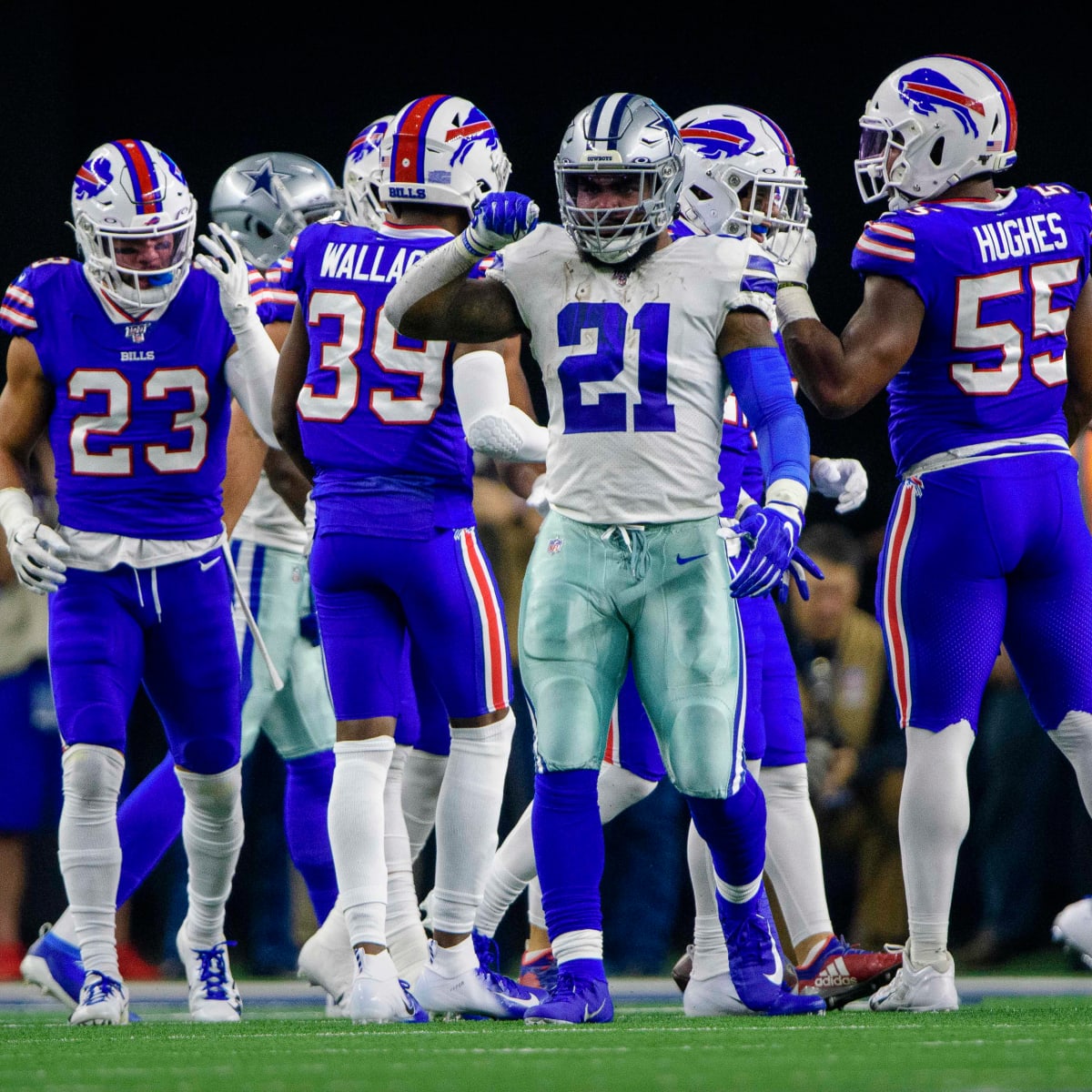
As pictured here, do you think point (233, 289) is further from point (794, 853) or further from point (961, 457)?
point (794, 853)

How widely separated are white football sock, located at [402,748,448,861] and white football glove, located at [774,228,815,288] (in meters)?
1.43

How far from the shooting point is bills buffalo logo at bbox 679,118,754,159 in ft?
15.8

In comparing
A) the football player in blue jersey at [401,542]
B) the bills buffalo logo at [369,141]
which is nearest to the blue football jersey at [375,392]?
the football player in blue jersey at [401,542]

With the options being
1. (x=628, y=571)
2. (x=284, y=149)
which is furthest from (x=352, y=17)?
Answer: (x=628, y=571)

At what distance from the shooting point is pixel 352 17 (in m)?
7.64

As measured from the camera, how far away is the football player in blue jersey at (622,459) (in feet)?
12.9

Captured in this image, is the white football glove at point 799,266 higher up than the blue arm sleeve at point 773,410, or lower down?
higher up

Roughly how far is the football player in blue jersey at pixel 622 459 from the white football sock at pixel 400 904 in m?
0.86

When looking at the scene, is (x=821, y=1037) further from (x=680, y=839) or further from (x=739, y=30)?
(x=739, y=30)

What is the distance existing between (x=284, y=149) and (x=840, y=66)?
6.51 ft

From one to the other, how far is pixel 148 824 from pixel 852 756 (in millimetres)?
2744

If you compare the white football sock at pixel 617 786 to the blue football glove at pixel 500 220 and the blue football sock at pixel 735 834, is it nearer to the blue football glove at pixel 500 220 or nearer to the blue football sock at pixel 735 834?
the blue football sock at pixel 735 834

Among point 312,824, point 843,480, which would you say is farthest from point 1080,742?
point 312,824

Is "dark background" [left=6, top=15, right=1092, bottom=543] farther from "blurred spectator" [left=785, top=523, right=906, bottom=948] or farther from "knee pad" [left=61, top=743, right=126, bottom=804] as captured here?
"knee pad" [left=61, top=743, right=126, bottom=804]
